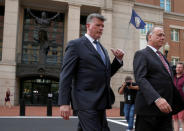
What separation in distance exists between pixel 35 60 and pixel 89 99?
25.8 metres

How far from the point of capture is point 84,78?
330cm

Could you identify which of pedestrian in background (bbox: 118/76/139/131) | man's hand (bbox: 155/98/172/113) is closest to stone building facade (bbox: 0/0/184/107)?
pedestrian in background (bbox: 118/76/139/131)

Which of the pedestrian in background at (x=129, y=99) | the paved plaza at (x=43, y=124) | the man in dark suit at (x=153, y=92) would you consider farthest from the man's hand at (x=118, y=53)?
the paved plaza at (x=43, y=124)

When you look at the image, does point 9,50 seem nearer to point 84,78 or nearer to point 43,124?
point 43,124

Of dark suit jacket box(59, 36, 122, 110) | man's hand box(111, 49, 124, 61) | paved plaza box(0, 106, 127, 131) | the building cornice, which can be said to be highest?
the building cornice

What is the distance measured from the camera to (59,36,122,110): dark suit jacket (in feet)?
10.5

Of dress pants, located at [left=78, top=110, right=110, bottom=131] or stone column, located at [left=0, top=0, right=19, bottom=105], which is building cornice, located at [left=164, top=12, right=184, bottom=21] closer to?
stone column, located at [left=0, top=0, right=19, bottom=105]

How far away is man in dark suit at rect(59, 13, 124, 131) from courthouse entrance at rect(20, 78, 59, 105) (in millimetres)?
25162

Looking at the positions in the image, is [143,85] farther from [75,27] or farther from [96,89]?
[75,27]

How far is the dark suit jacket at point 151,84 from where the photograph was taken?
3.40 metres

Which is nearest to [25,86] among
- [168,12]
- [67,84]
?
[168,12]

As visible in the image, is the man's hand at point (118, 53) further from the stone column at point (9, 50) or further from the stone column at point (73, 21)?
the stone column at point (73, 21)

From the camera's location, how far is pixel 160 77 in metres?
3.50

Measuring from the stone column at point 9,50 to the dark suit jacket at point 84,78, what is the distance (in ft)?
71.5
